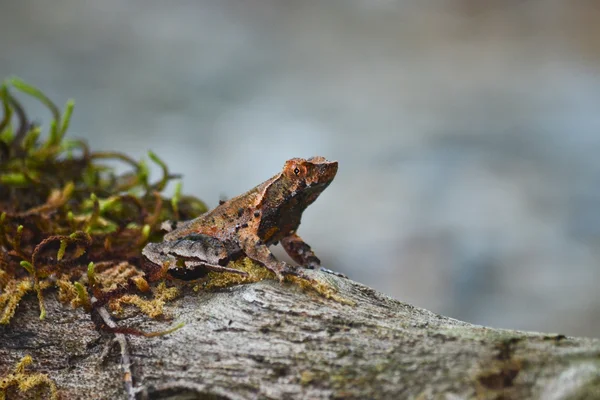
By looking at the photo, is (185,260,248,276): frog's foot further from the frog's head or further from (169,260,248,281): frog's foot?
the frog's head

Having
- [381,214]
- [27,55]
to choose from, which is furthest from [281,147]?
[27,55]

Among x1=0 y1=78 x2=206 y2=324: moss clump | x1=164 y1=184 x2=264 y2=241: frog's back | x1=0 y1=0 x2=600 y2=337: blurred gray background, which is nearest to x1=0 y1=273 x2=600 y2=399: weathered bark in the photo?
x1=0 y1=78 x2=206 y2=324: moss clump

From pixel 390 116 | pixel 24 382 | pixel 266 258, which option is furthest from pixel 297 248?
pixel 390 116

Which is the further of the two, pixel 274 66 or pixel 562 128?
pixel 274 66

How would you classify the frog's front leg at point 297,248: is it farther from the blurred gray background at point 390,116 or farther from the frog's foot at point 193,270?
the blurred gray background at point 390,116

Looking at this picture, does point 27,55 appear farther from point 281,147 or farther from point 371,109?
point 371,109

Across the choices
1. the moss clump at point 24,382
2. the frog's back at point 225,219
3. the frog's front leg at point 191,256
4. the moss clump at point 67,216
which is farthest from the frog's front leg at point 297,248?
the moss clump at point 24,382
